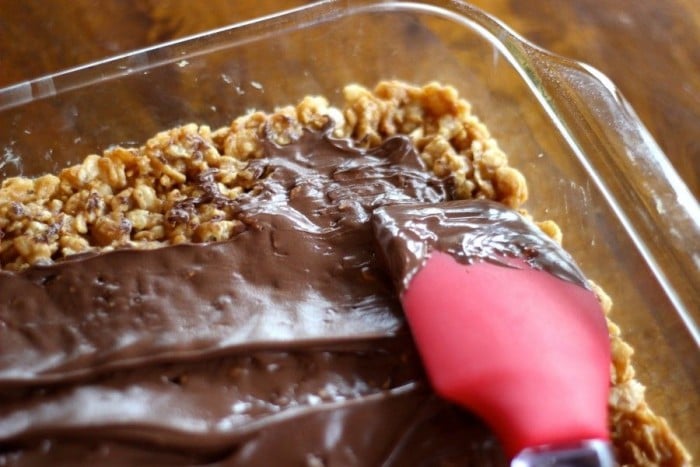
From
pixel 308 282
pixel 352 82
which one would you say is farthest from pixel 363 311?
pixel 352 82

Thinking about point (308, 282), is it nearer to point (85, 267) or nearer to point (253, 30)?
point (85, 267)

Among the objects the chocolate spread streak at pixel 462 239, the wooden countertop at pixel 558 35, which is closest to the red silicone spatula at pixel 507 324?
the chocolate spread streak at pixel 462 239

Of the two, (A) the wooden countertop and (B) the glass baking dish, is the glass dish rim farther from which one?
(A) the wooden countertop

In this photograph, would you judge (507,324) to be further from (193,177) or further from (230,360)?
(193,177)

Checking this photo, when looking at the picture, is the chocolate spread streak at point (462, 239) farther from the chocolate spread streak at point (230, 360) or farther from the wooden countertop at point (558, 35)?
the wooden countertop at point (558, 35)

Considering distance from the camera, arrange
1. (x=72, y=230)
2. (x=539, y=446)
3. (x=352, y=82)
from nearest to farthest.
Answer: (x=539, y=446) → (x=72, y=230) → (x=352, y=82)

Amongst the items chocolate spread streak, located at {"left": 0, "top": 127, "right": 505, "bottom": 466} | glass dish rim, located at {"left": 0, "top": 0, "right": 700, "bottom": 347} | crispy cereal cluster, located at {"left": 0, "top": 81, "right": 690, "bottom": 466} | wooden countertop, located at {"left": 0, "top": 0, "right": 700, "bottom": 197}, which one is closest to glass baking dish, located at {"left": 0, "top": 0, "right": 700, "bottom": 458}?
glass dish rim, located at {"left": 0, "top": 0, "right": 700, "bottom": 347}
